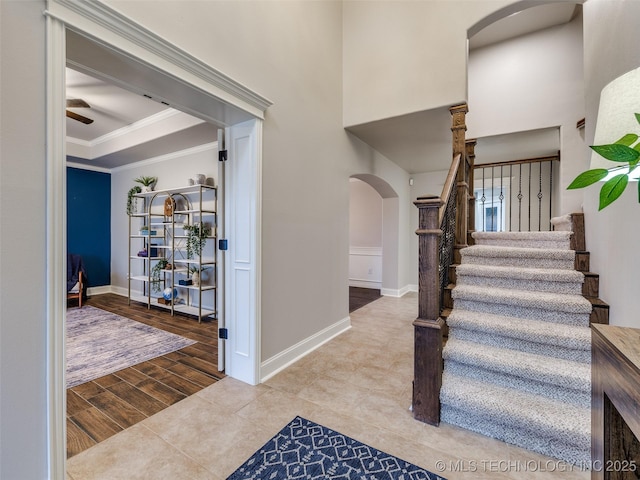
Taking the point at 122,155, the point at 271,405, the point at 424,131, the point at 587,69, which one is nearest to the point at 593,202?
the point at 587,69

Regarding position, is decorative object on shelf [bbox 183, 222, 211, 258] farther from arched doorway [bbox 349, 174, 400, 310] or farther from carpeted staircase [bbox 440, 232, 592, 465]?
arched doorway [bbox 349, 174, 400, 310]

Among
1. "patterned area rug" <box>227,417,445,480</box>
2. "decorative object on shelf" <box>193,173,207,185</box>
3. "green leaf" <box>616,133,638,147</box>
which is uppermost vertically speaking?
"decorative object on shelf" <box>193,173,207,185</box>

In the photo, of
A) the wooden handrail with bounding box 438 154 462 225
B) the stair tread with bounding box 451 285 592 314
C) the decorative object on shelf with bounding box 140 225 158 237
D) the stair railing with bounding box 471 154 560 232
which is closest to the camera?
the stair tread with bounding box 451 285 592 314

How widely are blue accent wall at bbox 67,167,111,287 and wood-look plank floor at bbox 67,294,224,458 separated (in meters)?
3.83

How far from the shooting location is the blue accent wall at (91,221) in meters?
Result: 5.40

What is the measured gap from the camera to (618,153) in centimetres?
66

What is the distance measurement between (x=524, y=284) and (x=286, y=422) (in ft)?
7.07

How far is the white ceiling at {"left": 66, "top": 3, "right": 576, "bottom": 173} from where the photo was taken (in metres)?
3.30

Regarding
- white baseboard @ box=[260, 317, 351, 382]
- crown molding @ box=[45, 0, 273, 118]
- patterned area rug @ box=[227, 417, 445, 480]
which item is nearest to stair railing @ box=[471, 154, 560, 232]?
white baseboard @ box=[260, 317, 351, 382]

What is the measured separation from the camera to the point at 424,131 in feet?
11.6

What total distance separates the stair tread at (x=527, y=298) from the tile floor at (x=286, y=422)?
0.87 meters

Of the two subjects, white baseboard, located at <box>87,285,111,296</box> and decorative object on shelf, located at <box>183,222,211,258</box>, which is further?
white baseboard, located at <box>87,285,111,296</box>

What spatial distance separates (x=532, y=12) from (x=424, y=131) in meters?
2.00

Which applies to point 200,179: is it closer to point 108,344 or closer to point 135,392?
point 108,344
